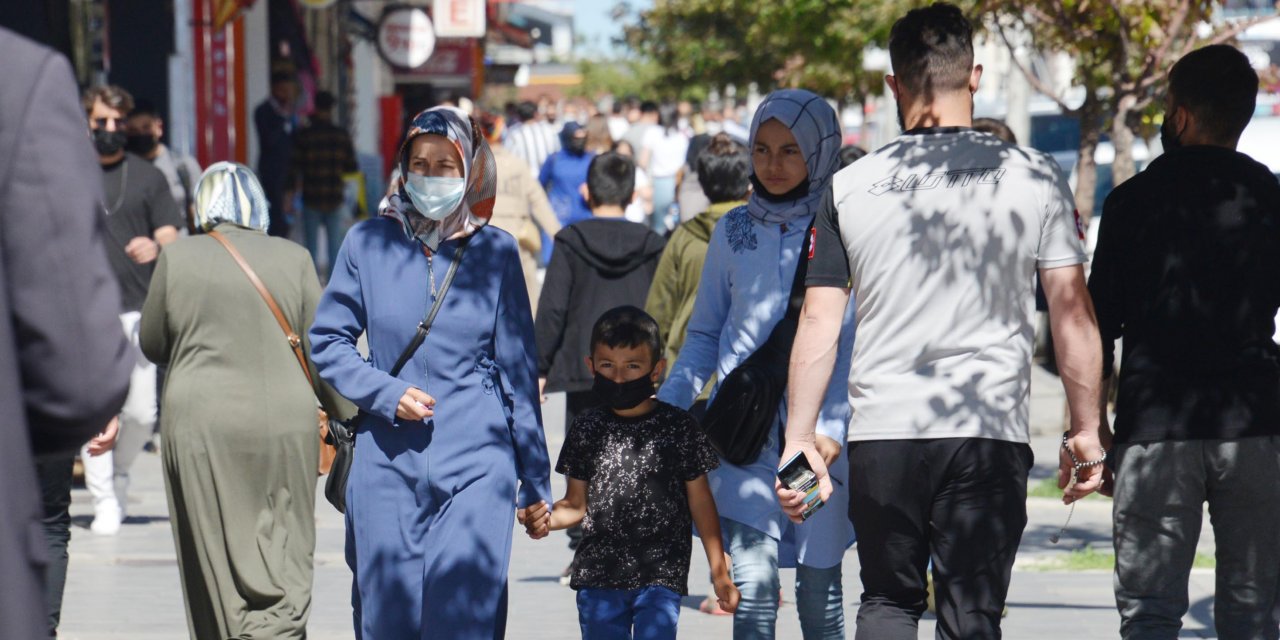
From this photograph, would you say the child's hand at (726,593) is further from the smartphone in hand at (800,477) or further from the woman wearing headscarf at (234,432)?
the woman wearing headscarf at (234,432)

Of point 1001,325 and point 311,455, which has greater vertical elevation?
point 1001,325

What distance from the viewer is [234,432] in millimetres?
6039

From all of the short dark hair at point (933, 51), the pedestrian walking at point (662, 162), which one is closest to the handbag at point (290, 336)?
the short dark hair at point (933, 51)

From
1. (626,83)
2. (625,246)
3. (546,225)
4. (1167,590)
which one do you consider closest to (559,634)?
(625,246)

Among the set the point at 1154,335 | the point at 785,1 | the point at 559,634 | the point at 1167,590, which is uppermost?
the point at 785,1

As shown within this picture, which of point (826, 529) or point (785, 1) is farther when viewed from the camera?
point (785, 1)

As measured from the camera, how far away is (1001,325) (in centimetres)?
440

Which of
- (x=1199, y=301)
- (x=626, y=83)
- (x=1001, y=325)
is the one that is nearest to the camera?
(x=1001, y=325)

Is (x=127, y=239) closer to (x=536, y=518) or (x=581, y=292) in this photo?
(x=581, y=292)

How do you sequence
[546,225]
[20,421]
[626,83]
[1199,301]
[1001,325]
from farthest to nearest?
1. [626,83]
2. [546,225]
3. [1199,301]
4. [1001,325]
5. [20,421]

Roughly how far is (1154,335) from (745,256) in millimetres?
1225

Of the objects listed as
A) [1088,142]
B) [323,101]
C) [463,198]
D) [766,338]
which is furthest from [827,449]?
[323,101]

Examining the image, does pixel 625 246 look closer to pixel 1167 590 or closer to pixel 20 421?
pixel 1167 590

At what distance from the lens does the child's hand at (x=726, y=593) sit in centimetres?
528
